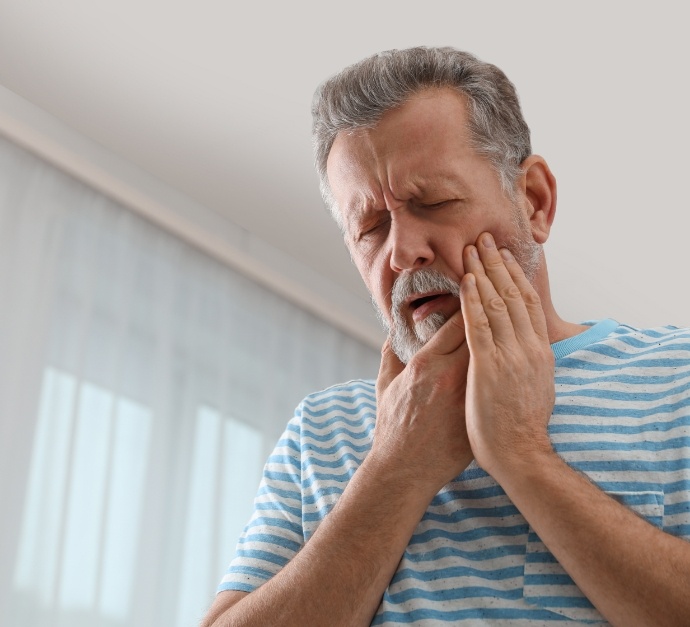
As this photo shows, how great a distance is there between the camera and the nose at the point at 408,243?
1304mm

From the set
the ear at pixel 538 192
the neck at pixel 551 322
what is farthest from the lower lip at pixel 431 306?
the ear at pixel 538 192

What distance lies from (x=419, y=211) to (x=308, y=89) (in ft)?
5.83

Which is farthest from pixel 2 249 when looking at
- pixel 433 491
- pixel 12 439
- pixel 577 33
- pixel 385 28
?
pixel 433 491

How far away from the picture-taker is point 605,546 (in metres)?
0.98

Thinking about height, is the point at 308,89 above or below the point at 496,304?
above

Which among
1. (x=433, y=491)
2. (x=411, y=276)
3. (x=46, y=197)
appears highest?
(x=46, y=197)

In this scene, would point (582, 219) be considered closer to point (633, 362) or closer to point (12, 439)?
point (12, 439)

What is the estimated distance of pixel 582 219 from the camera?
3.46 m

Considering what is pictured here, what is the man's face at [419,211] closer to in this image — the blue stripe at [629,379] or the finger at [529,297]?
the finger at [529,297]

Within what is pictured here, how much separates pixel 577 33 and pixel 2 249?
71.1 inches

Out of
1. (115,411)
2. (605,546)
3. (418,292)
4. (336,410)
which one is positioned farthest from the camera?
(115,411)

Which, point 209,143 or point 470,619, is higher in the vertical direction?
point 209,143

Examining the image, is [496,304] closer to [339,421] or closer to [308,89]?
[339,421]

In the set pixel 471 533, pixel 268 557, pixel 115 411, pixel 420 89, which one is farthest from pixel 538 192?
pixel 115 411
